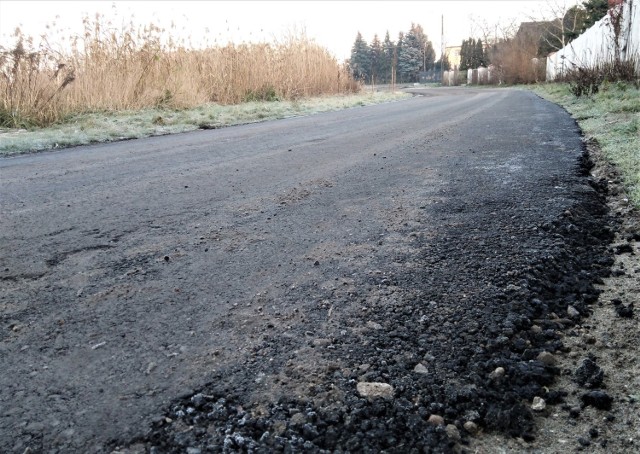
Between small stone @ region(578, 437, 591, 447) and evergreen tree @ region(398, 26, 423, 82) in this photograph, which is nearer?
small stone @ region(578, 437, 591, 447)

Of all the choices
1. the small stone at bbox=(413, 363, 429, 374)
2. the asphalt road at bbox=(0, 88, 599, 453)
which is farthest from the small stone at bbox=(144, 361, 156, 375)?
the small stone at bbox=(413, 363, 429, 374)

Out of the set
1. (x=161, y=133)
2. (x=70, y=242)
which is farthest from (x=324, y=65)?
(x=70, y=242)

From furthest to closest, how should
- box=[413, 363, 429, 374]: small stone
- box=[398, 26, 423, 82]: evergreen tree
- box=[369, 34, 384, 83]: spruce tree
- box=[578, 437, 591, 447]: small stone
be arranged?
box=[369, 34, 384, 83]: spruce tree
box=[398, 26, 423, 82]: evergreen tree
box=[413, 363, 429, 374]: small stone
box=[578, 437, 591, 447]: small stone

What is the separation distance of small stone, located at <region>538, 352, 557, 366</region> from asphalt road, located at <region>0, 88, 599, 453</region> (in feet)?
0.41

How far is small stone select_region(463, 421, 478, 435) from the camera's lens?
1151 mm

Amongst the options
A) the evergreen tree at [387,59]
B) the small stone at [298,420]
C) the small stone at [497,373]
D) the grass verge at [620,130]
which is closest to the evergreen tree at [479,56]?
the evergreen tree at [387,59]

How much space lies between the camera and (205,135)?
24.0 feet

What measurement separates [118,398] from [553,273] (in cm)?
153

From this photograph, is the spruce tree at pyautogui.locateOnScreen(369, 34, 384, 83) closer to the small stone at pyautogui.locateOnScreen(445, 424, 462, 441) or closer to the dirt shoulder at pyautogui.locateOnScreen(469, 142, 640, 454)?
the dirt shoulder at pyautogui.locateOnScreen(469, 142, 640, 454)

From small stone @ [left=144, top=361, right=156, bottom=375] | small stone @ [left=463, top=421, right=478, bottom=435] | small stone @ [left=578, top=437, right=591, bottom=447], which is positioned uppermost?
small stone @ [left=144, top=361, right=156, bottom=375]

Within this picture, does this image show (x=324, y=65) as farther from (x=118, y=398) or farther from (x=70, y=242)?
(x=118, y=398)

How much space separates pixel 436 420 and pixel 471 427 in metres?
0.08

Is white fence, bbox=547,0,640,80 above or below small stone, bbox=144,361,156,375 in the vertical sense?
above

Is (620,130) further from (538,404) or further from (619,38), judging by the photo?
(619,38)
